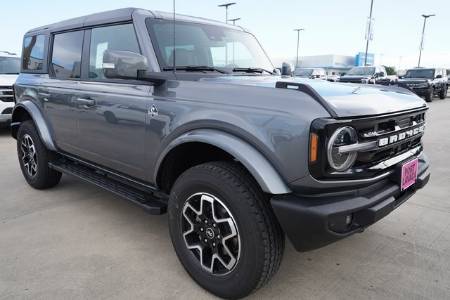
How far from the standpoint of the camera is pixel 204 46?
10.8 ft

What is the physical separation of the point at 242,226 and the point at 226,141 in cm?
50

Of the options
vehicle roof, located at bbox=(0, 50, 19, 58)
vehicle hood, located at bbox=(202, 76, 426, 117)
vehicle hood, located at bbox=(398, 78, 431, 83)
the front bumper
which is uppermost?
vehicle roof, located at bbox=(0, 50, 19, 58)

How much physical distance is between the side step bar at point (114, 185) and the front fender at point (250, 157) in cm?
76

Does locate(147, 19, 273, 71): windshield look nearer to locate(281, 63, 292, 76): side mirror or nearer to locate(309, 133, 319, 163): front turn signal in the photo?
locate(281, 63, 292, 76): side mirror

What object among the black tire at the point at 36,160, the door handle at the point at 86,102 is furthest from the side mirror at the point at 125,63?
the black tire at the point at 36,160

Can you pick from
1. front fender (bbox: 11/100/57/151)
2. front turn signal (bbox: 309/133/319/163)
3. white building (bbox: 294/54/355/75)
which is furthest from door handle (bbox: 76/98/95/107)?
white building (bbox: 294/54/355/75)

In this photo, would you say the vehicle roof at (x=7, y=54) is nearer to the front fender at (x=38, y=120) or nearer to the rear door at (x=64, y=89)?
the front fender at (x=38, y=120)

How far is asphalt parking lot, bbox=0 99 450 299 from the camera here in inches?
100

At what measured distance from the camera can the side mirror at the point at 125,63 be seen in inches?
104

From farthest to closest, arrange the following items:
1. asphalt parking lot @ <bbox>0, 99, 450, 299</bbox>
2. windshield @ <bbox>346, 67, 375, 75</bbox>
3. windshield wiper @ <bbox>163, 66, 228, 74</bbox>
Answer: windshield @ <bbox>346, 67, 375, 75</bbox> → windshield wiper @ <bbox>163, 66, 228, 74</bbox> → asphalt parking lot @ <bbox>0, 99, 450, 299</bbox>

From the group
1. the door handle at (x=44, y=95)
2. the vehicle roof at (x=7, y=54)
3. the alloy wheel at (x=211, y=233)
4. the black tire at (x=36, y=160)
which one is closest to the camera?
the alloy wheel at (x=211, y=233)

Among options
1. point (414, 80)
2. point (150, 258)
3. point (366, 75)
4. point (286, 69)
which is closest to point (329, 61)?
point (366, 75)

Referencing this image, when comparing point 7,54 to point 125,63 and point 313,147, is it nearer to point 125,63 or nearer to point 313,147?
point 125,63

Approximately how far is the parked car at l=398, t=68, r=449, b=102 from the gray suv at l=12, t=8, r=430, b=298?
17.1m
